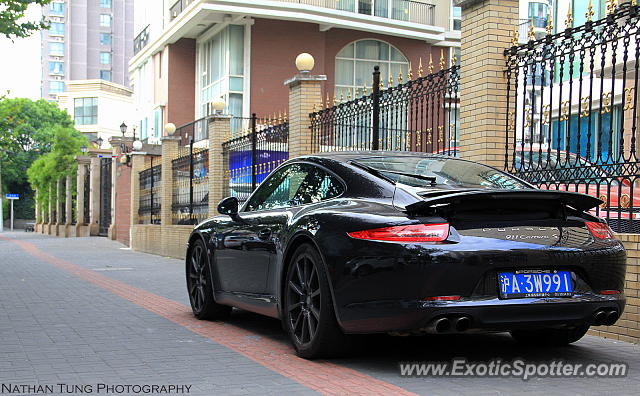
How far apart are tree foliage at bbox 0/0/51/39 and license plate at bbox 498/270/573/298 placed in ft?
42.8

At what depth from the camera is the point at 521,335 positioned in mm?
6090

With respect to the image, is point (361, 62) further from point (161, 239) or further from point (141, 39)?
point (161, 239)

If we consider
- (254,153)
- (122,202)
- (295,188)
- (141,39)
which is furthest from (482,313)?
(141,39)

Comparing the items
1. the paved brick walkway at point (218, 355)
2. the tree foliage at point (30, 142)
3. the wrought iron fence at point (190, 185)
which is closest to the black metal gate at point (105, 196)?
the wrought iron fence at point (190, 185)

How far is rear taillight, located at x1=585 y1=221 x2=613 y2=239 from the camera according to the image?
5.15 m

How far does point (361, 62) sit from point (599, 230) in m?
29.9

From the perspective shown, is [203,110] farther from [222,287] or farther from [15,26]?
[222,287]

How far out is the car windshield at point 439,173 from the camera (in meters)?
5.54

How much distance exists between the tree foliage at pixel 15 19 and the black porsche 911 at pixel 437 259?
448 inches

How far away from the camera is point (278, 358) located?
5.67m

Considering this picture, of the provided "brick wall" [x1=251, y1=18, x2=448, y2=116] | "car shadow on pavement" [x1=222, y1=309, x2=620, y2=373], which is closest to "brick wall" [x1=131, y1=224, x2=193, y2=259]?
"brick wall" [x1=251, y1=18, x2=448, y2=116]

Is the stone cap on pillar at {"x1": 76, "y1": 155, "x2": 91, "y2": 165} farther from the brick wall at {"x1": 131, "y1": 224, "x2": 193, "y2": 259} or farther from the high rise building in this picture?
the high rise building

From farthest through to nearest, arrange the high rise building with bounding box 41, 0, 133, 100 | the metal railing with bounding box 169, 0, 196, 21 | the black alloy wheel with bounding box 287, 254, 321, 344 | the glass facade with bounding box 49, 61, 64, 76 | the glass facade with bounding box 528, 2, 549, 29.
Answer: the glass facade with bounding box 49, 61, 64, 76, the high rise building with bounding box 41, 0, 133, 100, the glass facade with bounding box 528, 2, 549, 29, the metal railing with bounding box 169, 0, 196, 21, the black alloy wheel with bounding box 287, 254, 321, 344

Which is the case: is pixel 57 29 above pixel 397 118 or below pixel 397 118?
above
